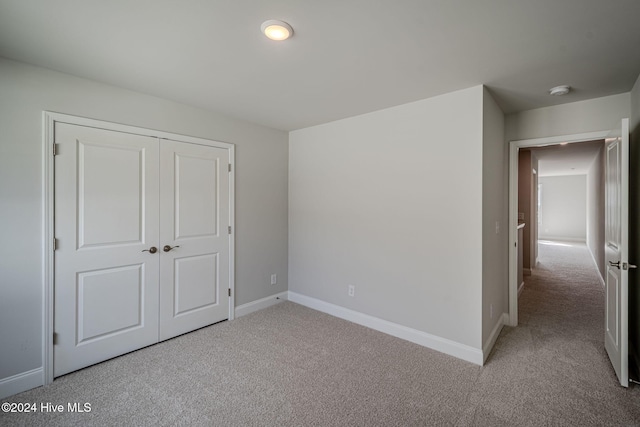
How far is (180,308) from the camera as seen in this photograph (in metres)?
3.10

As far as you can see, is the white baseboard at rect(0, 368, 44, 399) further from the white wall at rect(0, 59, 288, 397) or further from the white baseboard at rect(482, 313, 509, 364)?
the white baseboard at rect(482, 313, 509, 364)

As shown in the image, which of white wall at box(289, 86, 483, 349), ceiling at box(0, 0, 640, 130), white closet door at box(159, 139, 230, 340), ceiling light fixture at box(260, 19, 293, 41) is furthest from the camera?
white closet door at box(159, 139, 230, 340)

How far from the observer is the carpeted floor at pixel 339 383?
1896 millimetres

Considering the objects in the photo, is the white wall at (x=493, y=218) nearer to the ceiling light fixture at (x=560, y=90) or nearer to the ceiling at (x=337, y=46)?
the ceiling at (x=337, y=46)

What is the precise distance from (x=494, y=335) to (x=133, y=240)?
379cm

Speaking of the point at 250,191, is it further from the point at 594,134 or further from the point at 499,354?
the point at 594,134

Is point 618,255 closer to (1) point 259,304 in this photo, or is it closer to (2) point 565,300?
(2) point 565,300

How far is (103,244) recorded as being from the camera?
2.57 m

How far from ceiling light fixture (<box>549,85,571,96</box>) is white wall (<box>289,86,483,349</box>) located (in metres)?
0.70

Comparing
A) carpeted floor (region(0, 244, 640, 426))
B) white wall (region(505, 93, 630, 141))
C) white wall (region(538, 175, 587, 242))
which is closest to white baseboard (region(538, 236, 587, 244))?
white wall (region(538, 175, 587, 242))

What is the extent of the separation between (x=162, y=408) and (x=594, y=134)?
450 centimetres

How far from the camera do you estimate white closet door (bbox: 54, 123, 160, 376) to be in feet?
7.77

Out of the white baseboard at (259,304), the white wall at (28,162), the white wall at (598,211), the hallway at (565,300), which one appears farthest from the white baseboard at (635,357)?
the white wall at (28,162)

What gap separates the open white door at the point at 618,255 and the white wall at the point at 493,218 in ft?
2.82
